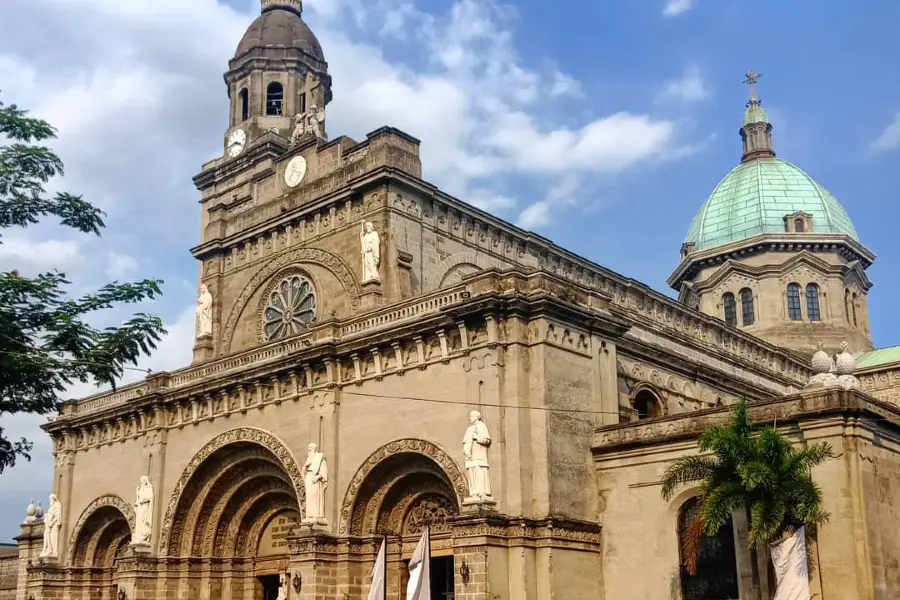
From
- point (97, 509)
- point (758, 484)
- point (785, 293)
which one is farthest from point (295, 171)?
point (785, 293)

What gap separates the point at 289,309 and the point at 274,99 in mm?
12160

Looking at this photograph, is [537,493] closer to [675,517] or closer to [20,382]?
[675,517]

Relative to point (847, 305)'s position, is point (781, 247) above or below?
above

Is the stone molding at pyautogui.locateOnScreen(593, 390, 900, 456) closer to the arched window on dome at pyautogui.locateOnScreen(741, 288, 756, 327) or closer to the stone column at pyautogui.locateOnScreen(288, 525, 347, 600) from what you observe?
the stone column at pyautogui.locateOnScreen(288, 525, 347, 600)

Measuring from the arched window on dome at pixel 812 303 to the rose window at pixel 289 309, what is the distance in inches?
1228

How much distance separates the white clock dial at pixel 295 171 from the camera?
4222 centimetres

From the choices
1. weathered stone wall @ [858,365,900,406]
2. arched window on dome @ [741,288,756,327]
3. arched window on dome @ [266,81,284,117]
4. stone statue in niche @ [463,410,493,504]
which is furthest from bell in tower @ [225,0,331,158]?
weathered stone wall @ [858,365,900,406]

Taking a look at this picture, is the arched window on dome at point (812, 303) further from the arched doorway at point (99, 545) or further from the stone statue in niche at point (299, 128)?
the arched doorway at point (99, 545)

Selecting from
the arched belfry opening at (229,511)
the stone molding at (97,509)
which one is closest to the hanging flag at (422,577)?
the arched belfry opening at (229,511)

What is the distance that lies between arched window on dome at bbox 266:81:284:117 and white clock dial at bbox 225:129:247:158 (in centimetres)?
155

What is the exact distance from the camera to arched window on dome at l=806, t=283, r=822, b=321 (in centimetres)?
5960

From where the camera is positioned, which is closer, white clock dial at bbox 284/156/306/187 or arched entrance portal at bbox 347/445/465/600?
arched entrance portal at bbox 347/445/465/600

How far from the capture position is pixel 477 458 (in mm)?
29172

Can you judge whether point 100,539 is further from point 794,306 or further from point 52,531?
point 794,306
